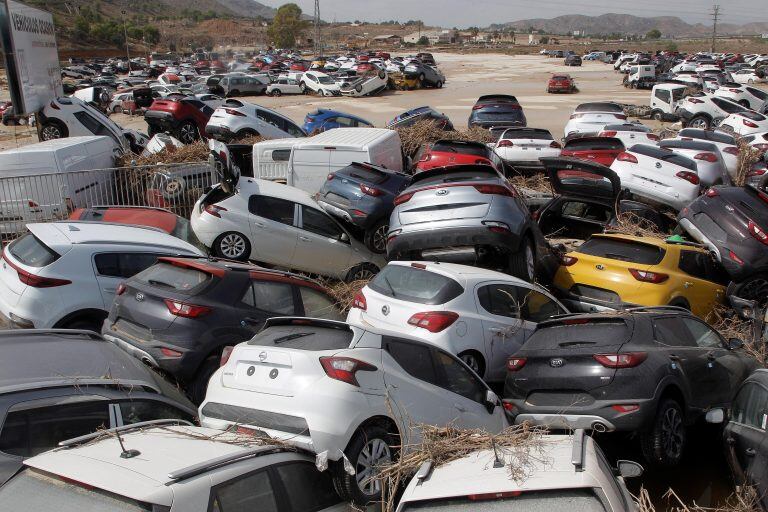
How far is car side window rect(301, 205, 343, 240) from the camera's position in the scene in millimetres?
11758

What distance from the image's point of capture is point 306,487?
4.63 m

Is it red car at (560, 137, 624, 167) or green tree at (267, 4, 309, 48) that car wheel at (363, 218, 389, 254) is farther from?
green tree at (267, 4, 309, 48)

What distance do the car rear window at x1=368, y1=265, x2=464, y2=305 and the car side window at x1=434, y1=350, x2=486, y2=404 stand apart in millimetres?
1492

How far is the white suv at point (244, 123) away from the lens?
20203 millimetres

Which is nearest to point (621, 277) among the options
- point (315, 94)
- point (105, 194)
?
point (105, 194)

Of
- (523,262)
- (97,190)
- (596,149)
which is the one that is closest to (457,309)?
(523,262)

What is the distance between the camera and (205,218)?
11.4 meters

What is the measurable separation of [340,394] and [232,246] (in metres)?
6.55

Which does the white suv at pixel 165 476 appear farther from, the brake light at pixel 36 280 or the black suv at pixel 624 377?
the brake light at pixel 36 280

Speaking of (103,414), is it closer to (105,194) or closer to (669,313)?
(669,313)

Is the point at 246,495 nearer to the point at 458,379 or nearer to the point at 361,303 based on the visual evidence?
the point at 458,379

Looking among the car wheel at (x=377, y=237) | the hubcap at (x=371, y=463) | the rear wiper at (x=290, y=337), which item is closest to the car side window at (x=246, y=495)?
the hubcap at (x=371, y=463)

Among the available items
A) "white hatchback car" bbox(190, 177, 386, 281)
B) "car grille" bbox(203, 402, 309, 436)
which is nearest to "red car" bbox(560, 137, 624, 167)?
"white hatchback car" bbox(190, 177, 386, 281)

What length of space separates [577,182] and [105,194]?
8.36 m
